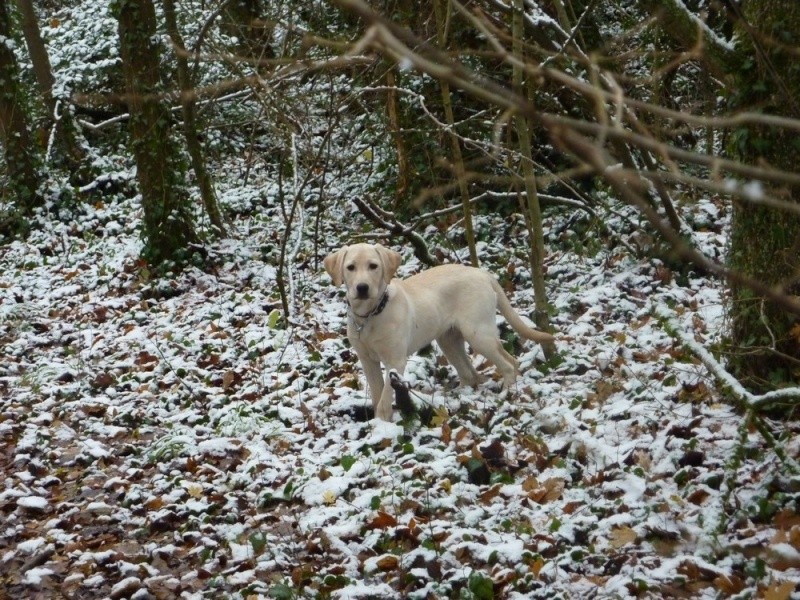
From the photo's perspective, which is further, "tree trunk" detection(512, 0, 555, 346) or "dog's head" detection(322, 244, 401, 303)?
"tree trunk" detection(512, 0, 555, 346)

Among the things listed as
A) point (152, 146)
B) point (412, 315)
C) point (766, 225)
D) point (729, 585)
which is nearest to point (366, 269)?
point (412, 315)

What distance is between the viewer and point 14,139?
14.8m

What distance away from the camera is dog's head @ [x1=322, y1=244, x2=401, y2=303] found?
6707 millimetres

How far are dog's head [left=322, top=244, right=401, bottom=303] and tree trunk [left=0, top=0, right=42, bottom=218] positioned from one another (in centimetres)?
978

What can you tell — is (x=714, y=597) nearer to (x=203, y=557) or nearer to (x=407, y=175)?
(x=203, y=557)

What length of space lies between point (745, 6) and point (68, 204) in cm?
1240

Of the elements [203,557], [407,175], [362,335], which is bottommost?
[203,557]

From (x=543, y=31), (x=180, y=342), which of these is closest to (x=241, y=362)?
(x=180, y=342)

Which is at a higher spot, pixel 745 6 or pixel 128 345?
pixel 745 6

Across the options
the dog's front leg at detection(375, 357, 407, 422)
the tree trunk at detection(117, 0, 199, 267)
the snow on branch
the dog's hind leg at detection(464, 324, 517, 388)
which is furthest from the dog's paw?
the tree trunk at detection(117, 0, 199, 267)

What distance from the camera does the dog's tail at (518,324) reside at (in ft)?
23.6

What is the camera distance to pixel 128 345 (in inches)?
378

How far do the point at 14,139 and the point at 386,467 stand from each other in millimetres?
11668

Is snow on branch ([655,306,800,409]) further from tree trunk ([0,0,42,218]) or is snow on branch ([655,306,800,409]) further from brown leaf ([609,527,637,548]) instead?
tree trunk ([0,0,42,218])
